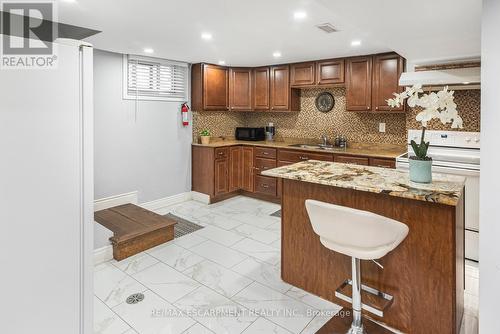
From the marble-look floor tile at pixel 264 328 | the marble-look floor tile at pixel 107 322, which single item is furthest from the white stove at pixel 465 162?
the marble-look floor tile at pixel 107 322

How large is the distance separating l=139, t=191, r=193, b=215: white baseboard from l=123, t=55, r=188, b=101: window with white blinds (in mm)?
1573

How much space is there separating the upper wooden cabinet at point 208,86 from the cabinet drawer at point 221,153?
73cm

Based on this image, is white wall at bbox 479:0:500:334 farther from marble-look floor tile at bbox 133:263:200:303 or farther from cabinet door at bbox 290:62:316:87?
cabinet door at bbox 290:62:316:87

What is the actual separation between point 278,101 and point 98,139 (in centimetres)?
285

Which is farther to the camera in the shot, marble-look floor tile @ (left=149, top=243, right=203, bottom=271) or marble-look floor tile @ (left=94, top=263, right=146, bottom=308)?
marble-look floor tile @ (left=149, top=243, right=203, bottom=271)

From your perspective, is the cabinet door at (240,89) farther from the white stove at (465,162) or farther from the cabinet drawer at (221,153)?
the white stove at (465,162)

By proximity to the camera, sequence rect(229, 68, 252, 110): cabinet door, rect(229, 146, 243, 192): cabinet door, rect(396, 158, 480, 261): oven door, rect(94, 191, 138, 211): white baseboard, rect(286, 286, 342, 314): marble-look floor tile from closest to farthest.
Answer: rect(286, 286, 342, 314): marble-look floor tile → rect(396, 158, 480, 261): oven door → rect(94, 191, 138, 211): white baseboard → rect(229, 146, 243, 192): cabinet door → rect(229, 68, 252, 110): cabinet door

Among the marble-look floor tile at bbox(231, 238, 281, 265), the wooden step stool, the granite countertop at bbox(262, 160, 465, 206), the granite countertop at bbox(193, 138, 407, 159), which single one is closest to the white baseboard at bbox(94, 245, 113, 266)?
the wooden step stool

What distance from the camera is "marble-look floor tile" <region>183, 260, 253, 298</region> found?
2704 mm

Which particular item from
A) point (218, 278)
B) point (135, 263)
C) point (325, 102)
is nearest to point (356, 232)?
point (218, 278)

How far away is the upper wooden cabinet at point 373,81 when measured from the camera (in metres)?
4.16

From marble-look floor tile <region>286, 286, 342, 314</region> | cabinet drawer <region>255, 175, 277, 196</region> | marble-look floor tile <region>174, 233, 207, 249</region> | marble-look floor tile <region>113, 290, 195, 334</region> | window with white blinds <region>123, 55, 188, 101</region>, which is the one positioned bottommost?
marble-look floor tile <region>113, 290, 195, 334</region>

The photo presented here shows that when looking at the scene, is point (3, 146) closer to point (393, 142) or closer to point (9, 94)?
point (9, 94)

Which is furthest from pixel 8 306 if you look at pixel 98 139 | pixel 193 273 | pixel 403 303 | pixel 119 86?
pixel 119 86
